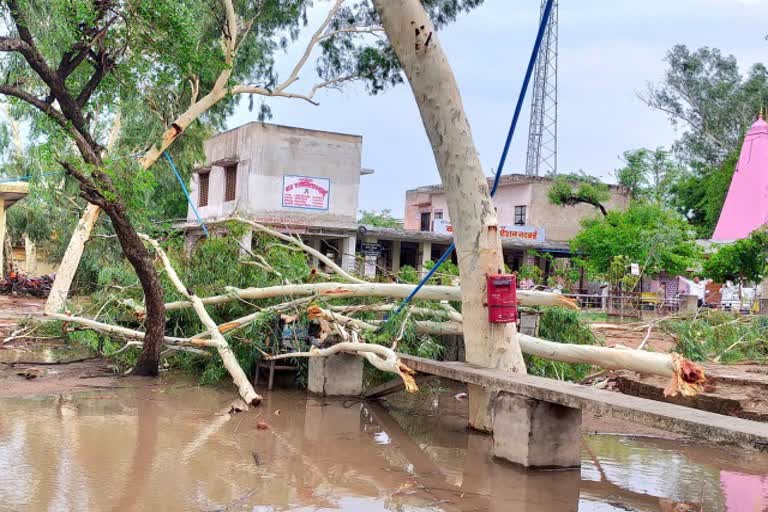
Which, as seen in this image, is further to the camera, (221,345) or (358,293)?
(221,345)

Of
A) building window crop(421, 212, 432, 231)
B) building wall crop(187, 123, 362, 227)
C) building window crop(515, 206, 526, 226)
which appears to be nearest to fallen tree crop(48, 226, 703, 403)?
building wall crop(187, 123, 362, 227)

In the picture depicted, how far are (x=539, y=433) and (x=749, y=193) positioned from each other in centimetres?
2705

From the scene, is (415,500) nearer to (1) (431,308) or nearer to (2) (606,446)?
(2) (606,446)

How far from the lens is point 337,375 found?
10.4 meters

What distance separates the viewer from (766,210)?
29875mm

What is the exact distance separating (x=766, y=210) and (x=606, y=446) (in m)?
24.8

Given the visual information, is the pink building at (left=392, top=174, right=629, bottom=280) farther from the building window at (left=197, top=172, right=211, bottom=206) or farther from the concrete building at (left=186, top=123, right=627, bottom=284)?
the building window at (left=197, top=172, right=211, bottom=206)

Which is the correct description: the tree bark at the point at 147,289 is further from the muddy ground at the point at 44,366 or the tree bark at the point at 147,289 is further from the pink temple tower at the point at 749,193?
the pink temple tower at the point at 749,193

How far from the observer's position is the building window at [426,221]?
1639 inches

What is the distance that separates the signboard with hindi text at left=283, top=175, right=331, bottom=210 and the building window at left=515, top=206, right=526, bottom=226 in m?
11.2

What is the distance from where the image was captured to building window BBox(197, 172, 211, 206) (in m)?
32.3

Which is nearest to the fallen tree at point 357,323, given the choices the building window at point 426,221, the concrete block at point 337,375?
the concrete block at point 337,375

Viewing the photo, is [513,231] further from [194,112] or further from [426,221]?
[194,112]

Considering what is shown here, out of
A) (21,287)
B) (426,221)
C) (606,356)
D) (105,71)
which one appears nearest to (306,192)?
(21,287)
